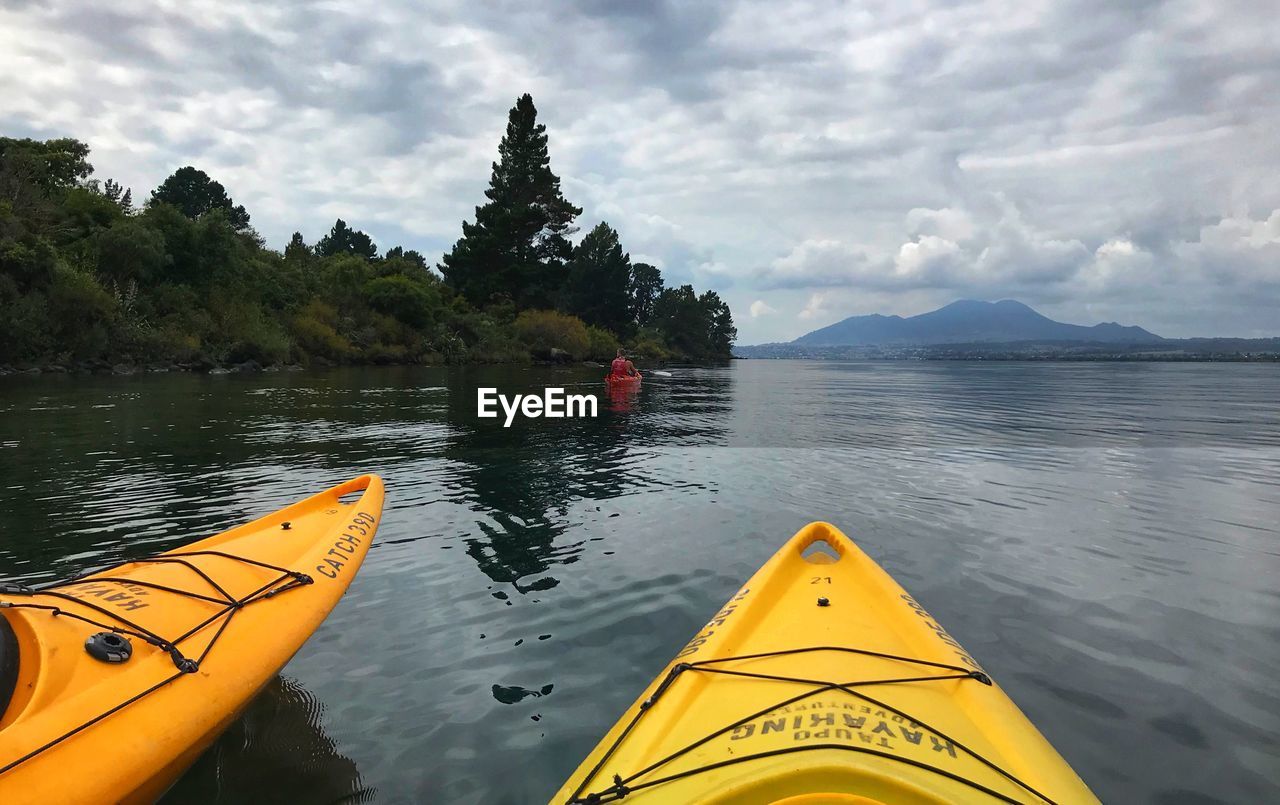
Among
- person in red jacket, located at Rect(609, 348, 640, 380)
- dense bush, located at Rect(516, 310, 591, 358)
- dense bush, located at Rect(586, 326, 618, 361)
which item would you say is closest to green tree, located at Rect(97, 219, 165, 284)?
person in red jacket, located at Rect(609, 348, 640, 380)

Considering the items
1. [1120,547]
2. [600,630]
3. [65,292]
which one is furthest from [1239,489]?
[65,292]

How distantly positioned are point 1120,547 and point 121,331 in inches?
1937

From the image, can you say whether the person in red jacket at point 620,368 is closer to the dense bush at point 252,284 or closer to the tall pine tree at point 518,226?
the dense bush at point 252,284

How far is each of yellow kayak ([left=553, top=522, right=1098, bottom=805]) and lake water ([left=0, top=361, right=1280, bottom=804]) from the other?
963 mm

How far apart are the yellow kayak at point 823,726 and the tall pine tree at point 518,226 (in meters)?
70.5

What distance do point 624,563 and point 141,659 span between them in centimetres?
504

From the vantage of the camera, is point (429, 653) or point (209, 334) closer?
point (429, 653)

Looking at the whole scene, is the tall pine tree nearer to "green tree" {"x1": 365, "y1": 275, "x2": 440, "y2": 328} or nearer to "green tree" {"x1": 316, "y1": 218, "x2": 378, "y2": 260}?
"green tree" {"x1": 365, "y1": 275, "x2": 440, "y2": 328}

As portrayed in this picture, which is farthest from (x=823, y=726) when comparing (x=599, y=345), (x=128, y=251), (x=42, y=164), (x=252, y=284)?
(x=599, y=345)

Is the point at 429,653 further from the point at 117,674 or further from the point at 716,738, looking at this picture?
the point at 716,738

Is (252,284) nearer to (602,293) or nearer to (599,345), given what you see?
(599,345)

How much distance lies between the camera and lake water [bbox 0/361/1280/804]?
4.54 m

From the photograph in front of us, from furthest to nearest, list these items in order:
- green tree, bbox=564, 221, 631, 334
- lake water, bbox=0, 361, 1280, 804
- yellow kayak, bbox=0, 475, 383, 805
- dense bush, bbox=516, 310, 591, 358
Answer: green tree, bbox=564, 221, 631, 334
dense bush, bbox=516, 310, 591, 358
lake water, bbox=0, 361, 1280, 804
yellow kayak, bbox=0, 475, 383, 805

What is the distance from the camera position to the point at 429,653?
5781 millimetres
